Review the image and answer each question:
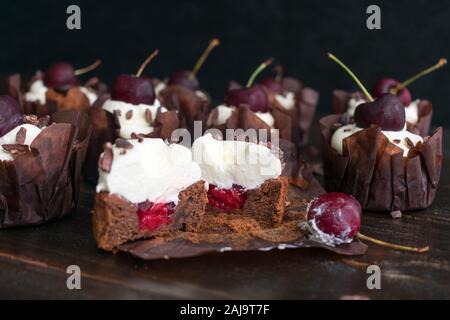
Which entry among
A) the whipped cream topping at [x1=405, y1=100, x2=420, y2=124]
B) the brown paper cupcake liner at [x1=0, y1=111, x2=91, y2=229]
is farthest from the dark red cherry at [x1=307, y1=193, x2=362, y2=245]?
the whipped cream topping at [x1=405, y1=100, x2=420, y2=124]

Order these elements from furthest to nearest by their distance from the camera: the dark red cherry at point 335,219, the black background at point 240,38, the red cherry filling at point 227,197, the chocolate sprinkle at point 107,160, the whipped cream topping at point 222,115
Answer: the black background at point 240,38 < the whipped cream topping at point 222,115 < the red cherry filling at point 227,197 < the dark red cherry at point 335,219 < the chocolate sprinkle at point 107,160

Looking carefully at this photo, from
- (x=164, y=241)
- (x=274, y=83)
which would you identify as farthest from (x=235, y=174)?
(x=274, y=83)

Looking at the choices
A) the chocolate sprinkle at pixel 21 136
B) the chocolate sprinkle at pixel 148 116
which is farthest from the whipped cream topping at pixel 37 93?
the chocolate sprinkle at pixel 21 136

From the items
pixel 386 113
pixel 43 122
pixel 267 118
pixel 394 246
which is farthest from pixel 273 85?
pixel 394 246

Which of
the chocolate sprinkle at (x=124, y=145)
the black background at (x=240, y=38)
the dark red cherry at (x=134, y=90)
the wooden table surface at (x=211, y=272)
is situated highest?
the black background at (x=240, y=38)

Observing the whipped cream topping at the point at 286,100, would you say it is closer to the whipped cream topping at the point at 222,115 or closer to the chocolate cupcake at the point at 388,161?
the whipped cream topping at the point at 222,115

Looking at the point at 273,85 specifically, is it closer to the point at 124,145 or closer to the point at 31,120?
the point at 31,120
